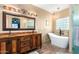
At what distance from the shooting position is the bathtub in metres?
2.12

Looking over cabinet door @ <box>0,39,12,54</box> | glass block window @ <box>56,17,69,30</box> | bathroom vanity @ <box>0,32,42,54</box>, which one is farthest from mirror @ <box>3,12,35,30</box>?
glass block window @ <box>56,17,69,30</box>

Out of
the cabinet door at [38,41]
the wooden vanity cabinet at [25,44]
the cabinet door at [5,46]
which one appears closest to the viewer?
the cabinet door at [5,46]

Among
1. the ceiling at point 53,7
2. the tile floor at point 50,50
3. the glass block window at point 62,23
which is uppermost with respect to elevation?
the ceiling at point 53,7

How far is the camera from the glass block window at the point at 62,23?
6.83 ft

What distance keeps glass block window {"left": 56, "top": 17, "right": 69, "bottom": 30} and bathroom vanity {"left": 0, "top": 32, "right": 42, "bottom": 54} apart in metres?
0.42

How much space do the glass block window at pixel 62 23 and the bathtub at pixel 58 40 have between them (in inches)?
7.1

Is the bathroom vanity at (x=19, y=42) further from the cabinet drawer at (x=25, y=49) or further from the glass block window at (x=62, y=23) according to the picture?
the glass block window at (x=62, y=23)

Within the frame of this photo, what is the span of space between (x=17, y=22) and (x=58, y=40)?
0.86 m

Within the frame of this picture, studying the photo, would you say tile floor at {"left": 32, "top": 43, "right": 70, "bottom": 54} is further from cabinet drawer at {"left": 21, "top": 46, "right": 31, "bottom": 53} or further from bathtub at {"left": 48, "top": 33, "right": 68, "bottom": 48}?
cabinet drawer at {"left": 21, "top": 46, "right": 31, "bottom": 53}

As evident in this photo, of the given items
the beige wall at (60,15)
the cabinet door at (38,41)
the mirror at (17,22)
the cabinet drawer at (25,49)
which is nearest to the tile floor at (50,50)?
the cabinet door at (38,41)

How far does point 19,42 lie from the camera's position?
6.70 feet
